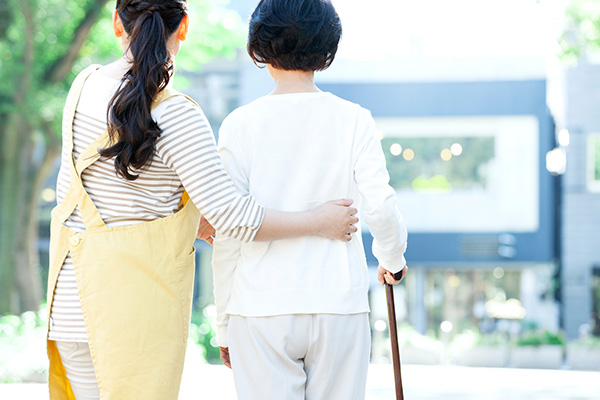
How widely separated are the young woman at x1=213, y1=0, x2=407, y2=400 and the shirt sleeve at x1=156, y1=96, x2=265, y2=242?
0.33 ft

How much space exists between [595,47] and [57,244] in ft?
33.8

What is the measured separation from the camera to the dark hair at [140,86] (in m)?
1.46

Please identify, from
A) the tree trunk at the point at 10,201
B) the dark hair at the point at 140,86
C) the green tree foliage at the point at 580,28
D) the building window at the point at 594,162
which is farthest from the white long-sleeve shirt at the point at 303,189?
the building window at the point at 594,162

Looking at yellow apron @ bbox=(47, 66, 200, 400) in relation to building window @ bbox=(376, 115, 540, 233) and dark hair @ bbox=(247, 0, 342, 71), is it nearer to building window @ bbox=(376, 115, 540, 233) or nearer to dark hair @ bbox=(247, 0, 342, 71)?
dark hair @ bbox=(247, 0, 342, 71)

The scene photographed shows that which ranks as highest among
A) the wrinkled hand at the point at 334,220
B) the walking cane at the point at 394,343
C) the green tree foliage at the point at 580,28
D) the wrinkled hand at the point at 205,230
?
the green tree foliage at the point at 580,28

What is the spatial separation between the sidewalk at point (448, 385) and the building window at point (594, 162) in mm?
8354

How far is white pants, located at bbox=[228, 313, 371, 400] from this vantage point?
158 centimetres

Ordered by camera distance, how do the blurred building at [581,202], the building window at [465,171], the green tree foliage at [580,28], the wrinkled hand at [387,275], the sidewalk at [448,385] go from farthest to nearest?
1. the building window at [465,171]
2. the blurred building at [581,202]
3. the green tree foliage at [580,28]
4. the sidewalk at [448,385]
5. the wrinkled hand at [387,275]

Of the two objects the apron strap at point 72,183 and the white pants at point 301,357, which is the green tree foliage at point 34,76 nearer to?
the apron strap at point 72,183

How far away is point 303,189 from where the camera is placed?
163 cm

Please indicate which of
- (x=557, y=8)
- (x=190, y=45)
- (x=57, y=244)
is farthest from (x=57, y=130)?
(x=57, y=244)

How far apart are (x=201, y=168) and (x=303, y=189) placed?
0.78 feet

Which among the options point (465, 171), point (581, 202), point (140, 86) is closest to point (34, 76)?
point (140, 86)

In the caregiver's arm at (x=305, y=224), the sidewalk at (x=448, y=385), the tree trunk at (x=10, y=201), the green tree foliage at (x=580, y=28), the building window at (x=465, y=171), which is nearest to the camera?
the caregiver's arm at (x=305, y=224)
